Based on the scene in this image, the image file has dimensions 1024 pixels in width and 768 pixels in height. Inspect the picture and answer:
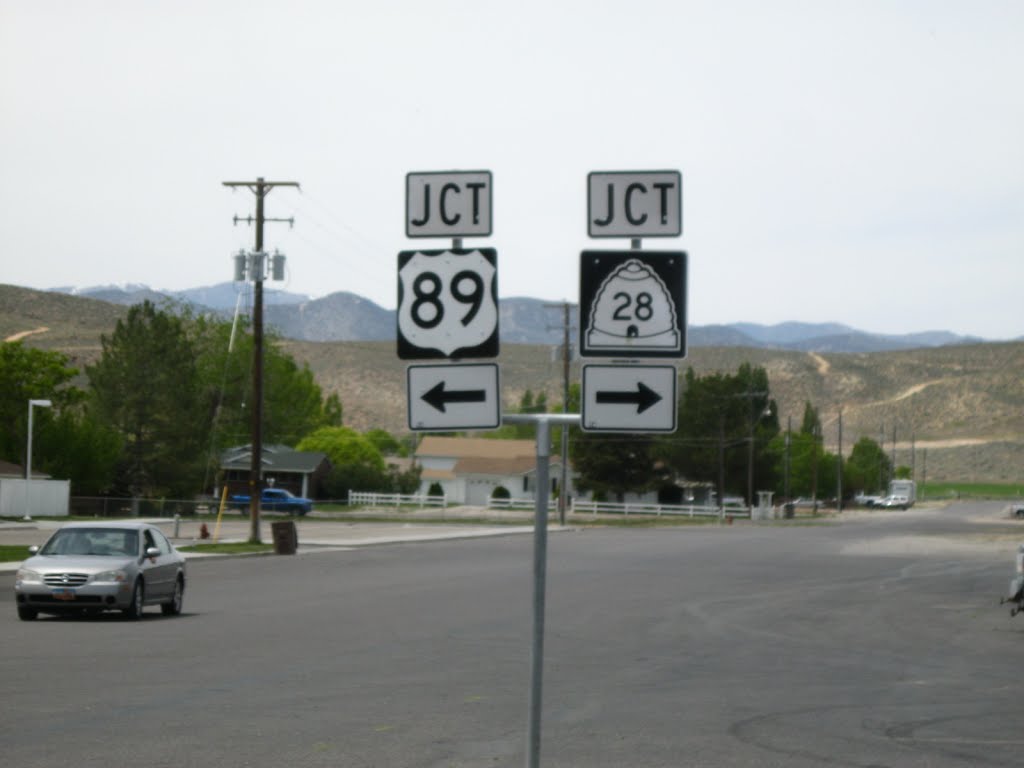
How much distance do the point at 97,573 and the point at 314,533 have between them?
4573 centimetres

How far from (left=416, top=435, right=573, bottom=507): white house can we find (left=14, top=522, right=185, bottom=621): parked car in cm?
11209

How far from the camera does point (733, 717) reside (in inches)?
554

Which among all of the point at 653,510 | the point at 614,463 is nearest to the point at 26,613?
the point at 653,510

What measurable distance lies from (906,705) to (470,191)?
8473 millimetres

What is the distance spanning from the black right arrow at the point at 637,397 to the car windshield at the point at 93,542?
706 inches

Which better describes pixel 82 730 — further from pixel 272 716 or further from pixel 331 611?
pixel 331 611

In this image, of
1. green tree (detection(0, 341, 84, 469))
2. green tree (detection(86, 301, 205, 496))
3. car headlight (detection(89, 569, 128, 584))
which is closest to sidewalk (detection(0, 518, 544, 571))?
green tree (detection(86, 301, 205, 496))

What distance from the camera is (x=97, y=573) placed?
2452cm

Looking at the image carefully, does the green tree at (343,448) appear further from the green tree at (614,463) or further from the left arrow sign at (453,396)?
the left arrow sign at (453,396)

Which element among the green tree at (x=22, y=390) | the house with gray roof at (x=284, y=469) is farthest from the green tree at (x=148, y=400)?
the house with gray roof at (x=284, y=469)

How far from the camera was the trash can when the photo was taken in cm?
4894

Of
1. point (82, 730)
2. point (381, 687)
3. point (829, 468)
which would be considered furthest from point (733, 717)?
point (829, 468)

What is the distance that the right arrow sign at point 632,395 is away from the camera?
8.57m

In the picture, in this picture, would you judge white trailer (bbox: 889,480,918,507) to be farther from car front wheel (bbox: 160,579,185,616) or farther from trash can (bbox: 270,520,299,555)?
car front wheel (bbox: 160,579,185,616)
